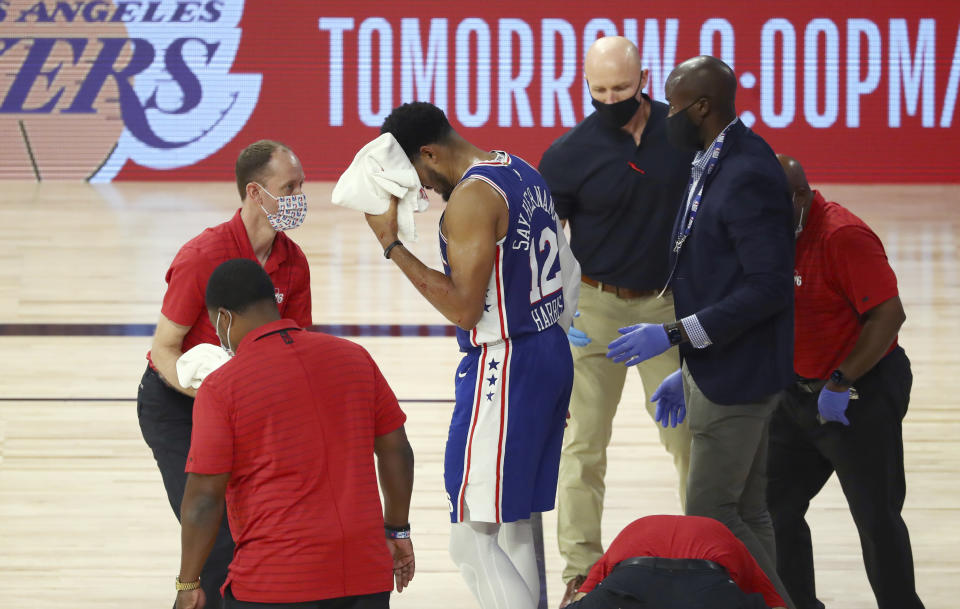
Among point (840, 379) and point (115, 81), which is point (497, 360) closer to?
point (840, 379)

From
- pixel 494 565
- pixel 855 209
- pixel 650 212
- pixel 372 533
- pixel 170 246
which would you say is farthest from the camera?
pixel 855 209

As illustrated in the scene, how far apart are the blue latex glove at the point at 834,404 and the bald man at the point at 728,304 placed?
0.19 meters

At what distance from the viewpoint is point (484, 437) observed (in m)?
3.06

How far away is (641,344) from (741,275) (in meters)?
0.32

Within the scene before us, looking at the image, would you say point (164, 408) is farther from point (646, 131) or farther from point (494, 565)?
point (646, 131)

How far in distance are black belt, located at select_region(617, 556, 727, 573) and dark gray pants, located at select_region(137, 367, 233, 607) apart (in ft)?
4.34

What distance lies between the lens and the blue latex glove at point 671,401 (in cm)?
350

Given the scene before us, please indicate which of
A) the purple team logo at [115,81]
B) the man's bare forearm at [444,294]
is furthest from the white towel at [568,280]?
the purple team logo at [115,81]

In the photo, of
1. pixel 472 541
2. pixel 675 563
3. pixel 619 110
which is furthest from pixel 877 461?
pixel 619 110

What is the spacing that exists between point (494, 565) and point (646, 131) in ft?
5.70

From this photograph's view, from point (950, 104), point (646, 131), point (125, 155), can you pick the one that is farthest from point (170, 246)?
point (950, 104)

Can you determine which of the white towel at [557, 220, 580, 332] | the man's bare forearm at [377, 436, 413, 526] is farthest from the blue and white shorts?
the man's bare forearm at [377, 436, 413, 526]

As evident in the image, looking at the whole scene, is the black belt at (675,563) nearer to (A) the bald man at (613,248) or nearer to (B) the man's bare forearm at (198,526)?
(B) the man's bare forearm at (198,526)

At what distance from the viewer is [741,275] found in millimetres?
3074
